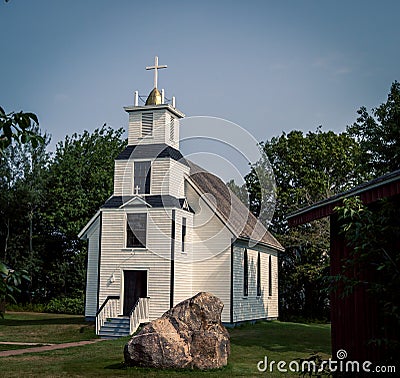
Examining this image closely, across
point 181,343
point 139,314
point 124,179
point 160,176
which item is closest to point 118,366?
point 181,343

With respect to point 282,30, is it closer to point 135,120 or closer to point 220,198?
point 135,120

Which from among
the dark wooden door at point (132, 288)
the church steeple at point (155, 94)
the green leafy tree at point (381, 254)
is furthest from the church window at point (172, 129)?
the green leafy tree at point (381, 254)

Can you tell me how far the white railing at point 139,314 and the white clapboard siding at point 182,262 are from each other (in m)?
1.24

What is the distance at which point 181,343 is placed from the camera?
1233 cm

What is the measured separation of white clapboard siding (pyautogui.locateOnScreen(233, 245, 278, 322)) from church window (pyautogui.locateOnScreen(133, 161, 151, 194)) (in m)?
4.73

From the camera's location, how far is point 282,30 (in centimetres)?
1166

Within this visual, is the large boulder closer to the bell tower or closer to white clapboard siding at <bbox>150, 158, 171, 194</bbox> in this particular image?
white clapboard siding at <bbox>150, 158, 171, 194</bbox>

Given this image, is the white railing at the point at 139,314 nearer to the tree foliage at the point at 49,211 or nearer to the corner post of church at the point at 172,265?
the corner post of church at the point at 172,265

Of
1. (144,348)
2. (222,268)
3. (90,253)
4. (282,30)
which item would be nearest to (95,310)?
(90,253)

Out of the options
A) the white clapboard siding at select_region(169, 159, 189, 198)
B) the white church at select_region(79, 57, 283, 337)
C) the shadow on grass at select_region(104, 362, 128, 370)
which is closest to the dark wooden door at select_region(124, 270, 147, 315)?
the white church at select_region(79, 57, 283, 337)

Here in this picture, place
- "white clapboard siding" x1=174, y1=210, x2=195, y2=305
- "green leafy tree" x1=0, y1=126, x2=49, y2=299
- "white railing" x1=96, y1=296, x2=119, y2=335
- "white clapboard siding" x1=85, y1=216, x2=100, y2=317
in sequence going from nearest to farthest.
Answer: "white railing" x1=96, y1=296, x2=119, y2=335, "white clapboard siding" x1=174, y1=210, x2=195, y2=305, "white clapboard siding" x1=85, y1=216, x2=100, y2=317, "green leafy tree" x1=0, y1=126, x2=49, y2=299

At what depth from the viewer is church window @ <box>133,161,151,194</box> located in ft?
78.2

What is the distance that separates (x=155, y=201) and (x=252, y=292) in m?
6.91

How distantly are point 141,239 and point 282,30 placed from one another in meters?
13.5
